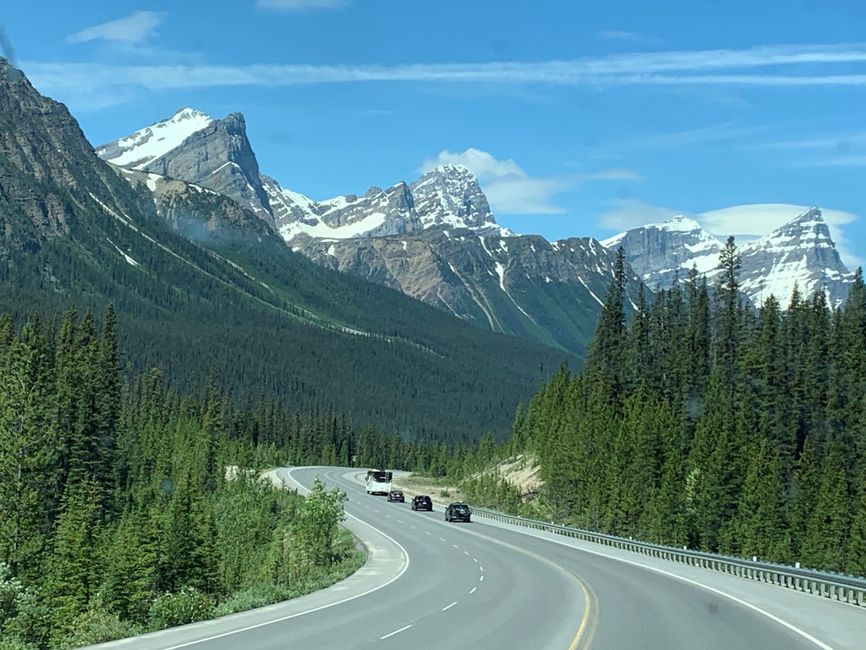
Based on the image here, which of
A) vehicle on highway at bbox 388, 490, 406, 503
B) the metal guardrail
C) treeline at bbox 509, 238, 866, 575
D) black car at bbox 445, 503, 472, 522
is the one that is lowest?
the metal guardrail

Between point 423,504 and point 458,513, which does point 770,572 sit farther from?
point 423,504

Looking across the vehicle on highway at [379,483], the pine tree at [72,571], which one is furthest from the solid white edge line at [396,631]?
the vehicle on highway at [379,483]

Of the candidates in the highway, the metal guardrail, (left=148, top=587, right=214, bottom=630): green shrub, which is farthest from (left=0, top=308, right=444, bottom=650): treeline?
the metal guardrail

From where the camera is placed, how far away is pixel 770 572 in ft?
125

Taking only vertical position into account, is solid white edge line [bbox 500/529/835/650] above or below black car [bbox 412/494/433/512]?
below

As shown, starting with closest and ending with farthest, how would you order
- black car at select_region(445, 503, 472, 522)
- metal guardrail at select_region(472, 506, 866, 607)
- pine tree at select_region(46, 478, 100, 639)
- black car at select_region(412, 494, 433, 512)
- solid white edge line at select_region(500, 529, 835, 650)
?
solid white edge line at select_region(500, 529, 835, 650)
metal guardrail at select_region(472, 506, 866, 607)
pine tree at select_region(46, 478, 100, 639)
black car at select_region(445, 503, 472, 522)
black car at select_region(412, 494, 433, 512)

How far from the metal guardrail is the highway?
29.7 inches

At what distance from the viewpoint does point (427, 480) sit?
6147 inches

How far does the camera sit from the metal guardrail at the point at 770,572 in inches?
1235

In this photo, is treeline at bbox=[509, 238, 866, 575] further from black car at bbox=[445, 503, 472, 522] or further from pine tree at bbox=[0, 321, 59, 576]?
pine tree at bbox=[0, 321, 59, 576]

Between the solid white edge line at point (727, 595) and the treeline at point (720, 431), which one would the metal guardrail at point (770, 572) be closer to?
the solid white edge line at point (727, 595)

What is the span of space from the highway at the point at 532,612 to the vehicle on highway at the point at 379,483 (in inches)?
2632

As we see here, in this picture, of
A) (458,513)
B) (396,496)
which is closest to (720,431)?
(458,513)

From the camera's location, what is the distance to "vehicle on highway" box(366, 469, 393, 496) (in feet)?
374
